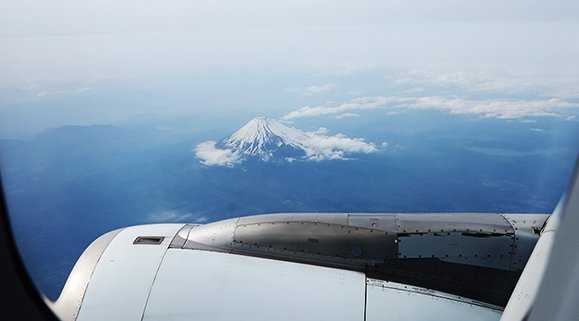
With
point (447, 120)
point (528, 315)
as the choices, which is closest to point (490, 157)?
point (447, 120)

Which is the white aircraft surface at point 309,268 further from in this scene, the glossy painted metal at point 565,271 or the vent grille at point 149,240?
the glossy painted metal at point 565,271

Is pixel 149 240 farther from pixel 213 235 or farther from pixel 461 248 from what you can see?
pixel 461 248

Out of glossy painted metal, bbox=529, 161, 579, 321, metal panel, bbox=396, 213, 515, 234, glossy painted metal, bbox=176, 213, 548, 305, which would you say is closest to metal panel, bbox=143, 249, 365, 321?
glossy painted metal, bbox=176, 213, 548, 305

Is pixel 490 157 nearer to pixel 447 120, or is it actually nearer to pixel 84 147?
pixel 447 120

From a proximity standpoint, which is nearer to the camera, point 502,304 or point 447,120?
point 502,304

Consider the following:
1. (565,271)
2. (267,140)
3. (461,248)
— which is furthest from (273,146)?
(565,271)

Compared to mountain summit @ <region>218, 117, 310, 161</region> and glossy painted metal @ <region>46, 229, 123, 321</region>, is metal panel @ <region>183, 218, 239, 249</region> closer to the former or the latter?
glossy painted metal @ <region>46, 229, 123, 321</region>

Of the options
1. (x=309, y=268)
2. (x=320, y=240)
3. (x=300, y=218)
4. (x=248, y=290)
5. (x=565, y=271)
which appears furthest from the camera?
(x=300, y=218)
